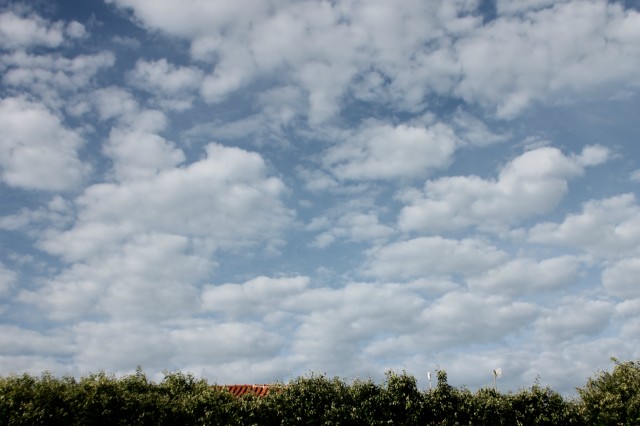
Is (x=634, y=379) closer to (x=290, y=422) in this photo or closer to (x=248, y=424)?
(x=290, y=422)

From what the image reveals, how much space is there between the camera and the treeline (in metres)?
36.7

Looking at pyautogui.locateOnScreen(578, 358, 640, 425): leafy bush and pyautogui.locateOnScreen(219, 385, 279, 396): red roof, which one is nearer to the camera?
pyautogui.locateOnScreen(578, 358, 640, 425): leafy bush

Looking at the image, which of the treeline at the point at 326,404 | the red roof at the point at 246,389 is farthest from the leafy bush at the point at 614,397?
the red roof at the point at 246,389

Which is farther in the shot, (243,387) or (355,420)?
(243,387)

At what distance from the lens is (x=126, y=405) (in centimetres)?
3688

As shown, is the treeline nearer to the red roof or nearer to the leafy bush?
the leafy bush

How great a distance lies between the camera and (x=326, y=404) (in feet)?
127

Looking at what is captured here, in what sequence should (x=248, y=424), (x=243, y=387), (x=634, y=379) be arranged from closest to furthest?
1. (x=248, y=424)
2. (x=634, y=379)
3. (x=243, y=387)

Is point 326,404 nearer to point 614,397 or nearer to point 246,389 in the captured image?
point 246,389

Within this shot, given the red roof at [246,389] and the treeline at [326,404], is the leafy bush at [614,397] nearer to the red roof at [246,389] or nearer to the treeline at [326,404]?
the treeline at [326,404]

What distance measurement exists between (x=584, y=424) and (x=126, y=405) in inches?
1315

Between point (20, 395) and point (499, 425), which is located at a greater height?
point (20, 395)

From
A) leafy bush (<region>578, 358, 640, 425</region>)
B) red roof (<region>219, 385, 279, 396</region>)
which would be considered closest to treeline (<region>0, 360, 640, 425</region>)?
leafy bush (<region>578, 358, 640, 425</region>)

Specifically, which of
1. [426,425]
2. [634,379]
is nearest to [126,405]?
[426,425]
